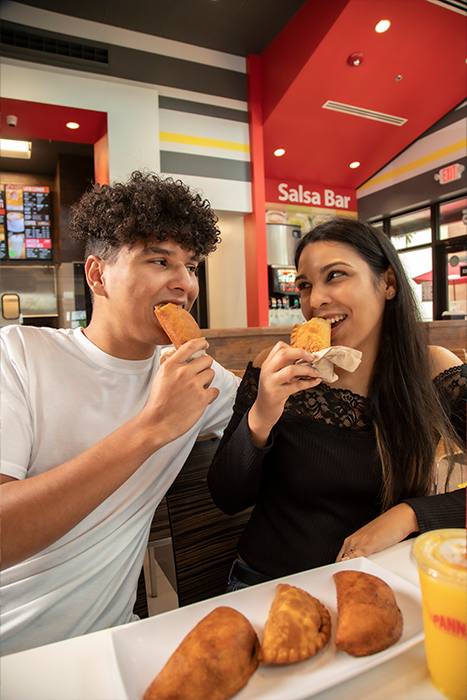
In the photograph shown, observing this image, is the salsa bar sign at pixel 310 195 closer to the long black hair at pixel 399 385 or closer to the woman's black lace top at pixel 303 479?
the long black hair at pixel 399 385

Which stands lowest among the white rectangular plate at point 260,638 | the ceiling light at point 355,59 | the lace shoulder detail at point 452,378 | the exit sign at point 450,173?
the white rectangular plate at point 260,638

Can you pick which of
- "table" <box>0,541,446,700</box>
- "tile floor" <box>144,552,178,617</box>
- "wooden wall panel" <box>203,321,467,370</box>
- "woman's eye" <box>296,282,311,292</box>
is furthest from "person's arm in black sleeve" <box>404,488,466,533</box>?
"wooden wall panel" <box>203,321,467,370</box>

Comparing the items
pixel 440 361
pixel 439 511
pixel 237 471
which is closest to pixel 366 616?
pixel 439 511

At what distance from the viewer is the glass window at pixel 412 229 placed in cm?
826

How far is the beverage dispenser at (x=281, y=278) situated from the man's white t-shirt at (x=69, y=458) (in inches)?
238

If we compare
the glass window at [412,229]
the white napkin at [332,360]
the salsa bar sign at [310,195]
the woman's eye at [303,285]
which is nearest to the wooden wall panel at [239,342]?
the woman's eye at [303,285]

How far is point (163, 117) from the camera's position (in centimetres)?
571

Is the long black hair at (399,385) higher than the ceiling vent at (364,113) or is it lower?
lower

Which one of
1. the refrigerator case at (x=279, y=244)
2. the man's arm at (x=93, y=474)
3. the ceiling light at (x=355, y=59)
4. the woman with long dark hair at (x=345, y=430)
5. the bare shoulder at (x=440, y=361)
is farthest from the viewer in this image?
the refrigerator case at (x=279, y=244)

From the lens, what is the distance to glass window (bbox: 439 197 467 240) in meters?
7.47

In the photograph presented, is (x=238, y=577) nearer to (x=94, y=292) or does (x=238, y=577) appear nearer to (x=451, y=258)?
(x=94, y=292)

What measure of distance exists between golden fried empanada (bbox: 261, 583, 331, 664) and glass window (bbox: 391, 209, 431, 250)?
28.6 feet

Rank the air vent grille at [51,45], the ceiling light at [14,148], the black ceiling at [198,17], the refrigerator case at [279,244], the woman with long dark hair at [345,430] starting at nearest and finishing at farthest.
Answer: the woman with long dark hair at [345,430] → the air vent grille at [51,45] → the black ceiling at [198,17] → the ceiling light at [14,148] → the refrigerator case at [279,244]

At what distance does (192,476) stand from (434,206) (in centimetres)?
828
